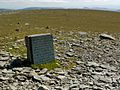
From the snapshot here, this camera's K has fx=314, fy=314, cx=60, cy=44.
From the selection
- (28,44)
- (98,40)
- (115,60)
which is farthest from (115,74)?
(98,40)

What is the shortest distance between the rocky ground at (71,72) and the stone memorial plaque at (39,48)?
2.71 ft

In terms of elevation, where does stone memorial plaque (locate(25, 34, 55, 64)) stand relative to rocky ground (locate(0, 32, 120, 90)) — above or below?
above

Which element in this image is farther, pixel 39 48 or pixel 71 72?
pixel 39 48

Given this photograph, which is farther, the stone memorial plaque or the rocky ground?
the stone memorial plaque

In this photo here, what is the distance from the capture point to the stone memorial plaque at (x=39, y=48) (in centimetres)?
1781

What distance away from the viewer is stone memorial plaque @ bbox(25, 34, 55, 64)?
701 inches

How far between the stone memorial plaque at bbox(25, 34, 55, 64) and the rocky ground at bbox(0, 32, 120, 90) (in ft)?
2.71

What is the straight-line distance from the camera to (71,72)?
17672 mm

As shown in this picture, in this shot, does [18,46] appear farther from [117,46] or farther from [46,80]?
[117,46]

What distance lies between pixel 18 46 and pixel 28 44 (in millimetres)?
4541

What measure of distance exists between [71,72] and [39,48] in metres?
2.33

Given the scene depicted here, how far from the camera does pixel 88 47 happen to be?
79.5ft

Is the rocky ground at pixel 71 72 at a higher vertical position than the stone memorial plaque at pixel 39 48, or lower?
lower

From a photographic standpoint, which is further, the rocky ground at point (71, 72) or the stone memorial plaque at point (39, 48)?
the stone memorial plaque at point (39, 48)
